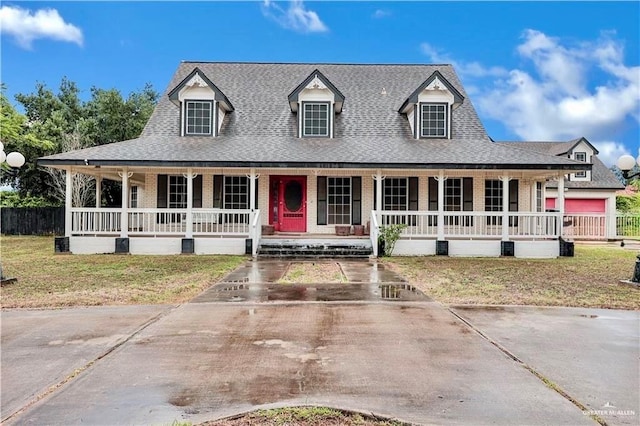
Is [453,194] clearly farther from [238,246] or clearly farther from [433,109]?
[238,246]

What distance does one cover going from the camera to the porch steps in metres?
13.9

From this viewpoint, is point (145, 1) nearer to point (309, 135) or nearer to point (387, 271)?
point (309, 135)

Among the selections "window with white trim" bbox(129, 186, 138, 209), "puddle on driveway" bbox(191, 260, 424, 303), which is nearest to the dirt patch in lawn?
"puddle on driveway" bbox(191, 260, 424, 303)

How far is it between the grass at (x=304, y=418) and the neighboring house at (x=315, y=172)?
11.1 metres

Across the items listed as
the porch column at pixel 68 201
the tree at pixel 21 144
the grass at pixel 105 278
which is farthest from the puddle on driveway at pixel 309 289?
the tree at pixel 21 144

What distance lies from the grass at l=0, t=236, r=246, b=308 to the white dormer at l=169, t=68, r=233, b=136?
565 centimetres

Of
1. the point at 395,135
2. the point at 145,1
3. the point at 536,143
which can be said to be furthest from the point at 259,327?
the point at 536,143

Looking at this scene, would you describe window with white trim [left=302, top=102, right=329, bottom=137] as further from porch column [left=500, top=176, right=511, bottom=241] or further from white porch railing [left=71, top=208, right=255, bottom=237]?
porch column [left=500, top=176, right=511, bottom=241]

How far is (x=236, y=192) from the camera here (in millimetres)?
16531

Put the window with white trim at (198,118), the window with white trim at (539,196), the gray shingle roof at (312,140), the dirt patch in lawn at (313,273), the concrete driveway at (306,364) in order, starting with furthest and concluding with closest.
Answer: the window with white trim at (539,196) → the window with white trim at (198,118) → the gray shingle roof at (312,140) → the dirt patch in lawn at (313,273) → the concrete driveway at (306,364)

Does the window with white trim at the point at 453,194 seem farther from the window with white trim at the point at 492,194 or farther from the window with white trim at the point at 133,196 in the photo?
the window with white trim at the point at 133,196

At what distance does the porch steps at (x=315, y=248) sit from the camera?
13.9 meters

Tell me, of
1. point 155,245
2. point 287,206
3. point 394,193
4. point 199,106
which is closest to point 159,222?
point 155,245

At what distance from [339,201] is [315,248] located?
3.19 m
